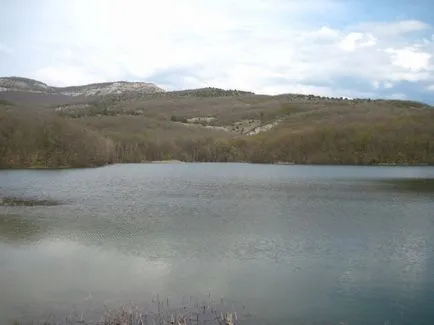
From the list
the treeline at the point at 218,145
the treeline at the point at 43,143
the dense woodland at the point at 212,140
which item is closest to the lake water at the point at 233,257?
the treeline at the point at 43,143

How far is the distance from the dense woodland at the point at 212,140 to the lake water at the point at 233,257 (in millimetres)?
72359

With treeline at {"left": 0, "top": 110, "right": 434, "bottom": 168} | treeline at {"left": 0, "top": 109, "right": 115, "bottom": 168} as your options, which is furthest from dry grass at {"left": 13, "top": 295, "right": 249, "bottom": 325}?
treeline at {"left": 0, "top": 110, "right": 434, "bottom": 168}

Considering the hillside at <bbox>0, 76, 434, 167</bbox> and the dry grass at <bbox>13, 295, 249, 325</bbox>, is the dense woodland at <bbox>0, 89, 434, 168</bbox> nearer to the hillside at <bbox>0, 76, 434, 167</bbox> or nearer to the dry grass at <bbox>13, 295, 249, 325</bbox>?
the hillside at <bbox>0, 76, 434, 167</bbox>

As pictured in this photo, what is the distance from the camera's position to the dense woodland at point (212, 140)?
121 meters

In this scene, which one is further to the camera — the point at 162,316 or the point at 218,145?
the point at 218,145

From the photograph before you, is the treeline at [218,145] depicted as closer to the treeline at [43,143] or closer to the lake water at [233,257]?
the treeline at [43,143]

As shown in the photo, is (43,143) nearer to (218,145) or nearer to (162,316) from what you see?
(218,145)

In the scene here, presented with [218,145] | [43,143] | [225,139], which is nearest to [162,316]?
[43,143]

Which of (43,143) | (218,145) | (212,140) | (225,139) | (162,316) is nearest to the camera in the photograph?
(162,316)

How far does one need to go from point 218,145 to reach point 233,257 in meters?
139

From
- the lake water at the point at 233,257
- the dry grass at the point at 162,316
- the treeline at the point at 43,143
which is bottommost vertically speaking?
the dry grass at the point at 162,316

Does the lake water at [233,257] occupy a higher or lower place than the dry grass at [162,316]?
higher

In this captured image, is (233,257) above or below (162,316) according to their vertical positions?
above

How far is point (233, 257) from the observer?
91.4 ft
